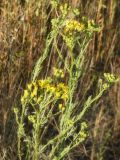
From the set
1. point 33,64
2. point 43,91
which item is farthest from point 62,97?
point 33,64

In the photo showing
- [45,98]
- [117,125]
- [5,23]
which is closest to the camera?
[45,98]

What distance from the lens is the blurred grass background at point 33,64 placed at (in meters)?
2.43

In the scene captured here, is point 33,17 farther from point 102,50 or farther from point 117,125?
point 117,125

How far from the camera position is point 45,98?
168 centimetres

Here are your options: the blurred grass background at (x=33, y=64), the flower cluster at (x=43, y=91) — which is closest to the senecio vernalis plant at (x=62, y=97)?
the flower cluster at (x=43, y=91)

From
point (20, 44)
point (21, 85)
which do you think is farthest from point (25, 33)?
point (21, 85)

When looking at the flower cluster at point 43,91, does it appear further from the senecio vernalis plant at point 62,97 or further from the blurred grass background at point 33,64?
the blurred grass background at point 33,64

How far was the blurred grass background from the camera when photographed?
2434 mm

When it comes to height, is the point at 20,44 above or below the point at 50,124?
above

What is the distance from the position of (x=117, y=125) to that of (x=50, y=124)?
50cm

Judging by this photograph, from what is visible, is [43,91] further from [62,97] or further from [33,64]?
[33,64]

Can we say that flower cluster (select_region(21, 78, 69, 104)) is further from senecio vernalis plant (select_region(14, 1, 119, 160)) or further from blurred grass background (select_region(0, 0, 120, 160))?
blurred grass background (select_region(0, 0, 120, 160))

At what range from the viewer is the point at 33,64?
8.57ft

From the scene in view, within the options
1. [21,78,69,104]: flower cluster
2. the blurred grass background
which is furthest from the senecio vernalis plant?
the blurred grass background
